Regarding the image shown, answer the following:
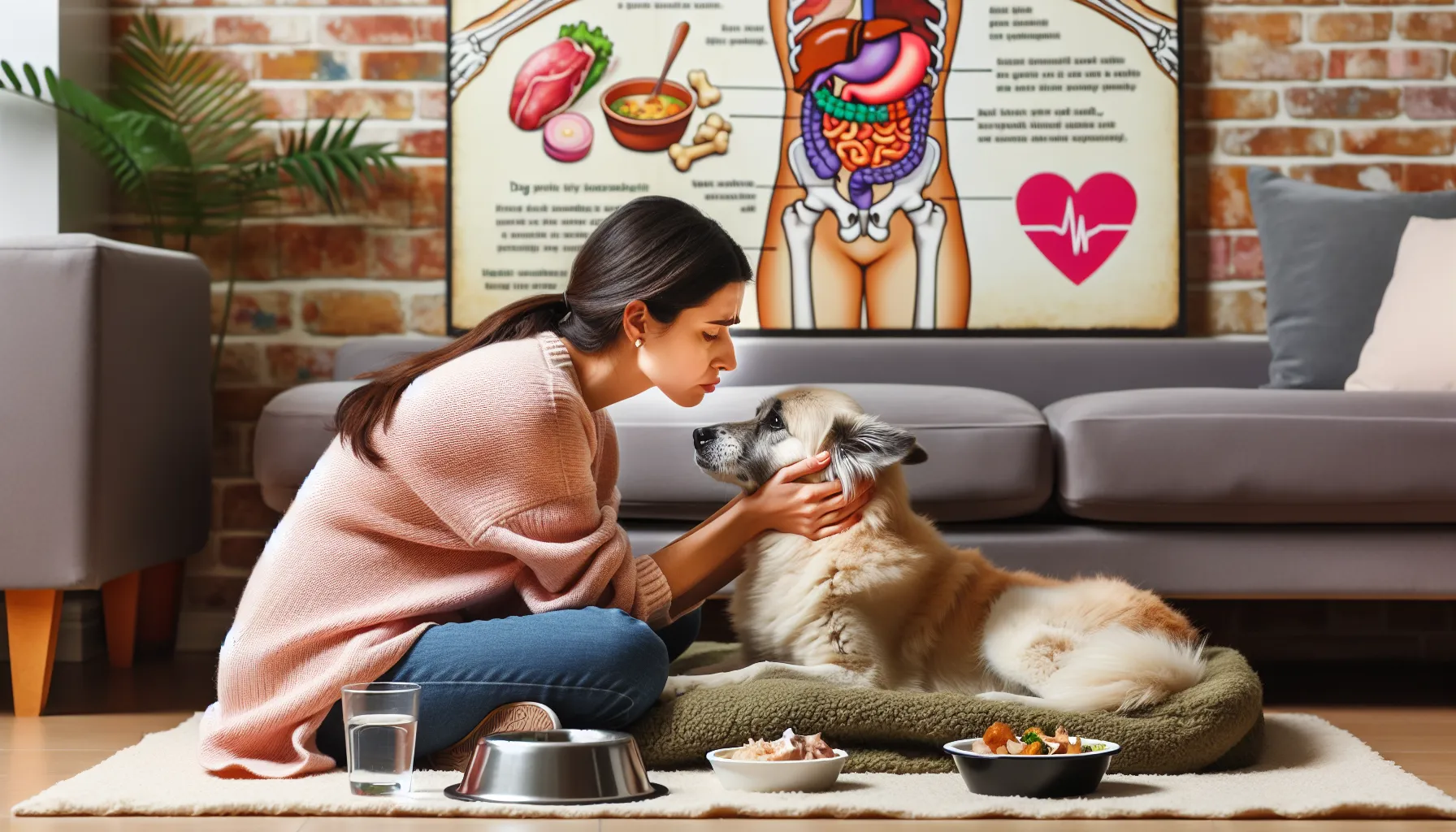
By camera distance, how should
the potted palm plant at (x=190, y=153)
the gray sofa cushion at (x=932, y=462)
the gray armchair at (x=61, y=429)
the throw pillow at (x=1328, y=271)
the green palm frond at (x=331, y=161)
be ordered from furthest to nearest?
the green palm frond at (x=331, y=161) → the potted palm plant at (x=190, y=153) → the throw pillow at (x=1328, y=271) → the gray sofa cushion at (x=932, y=462) → the gray armchair at (x=61, y=429)

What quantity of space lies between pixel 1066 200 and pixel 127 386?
2.24m

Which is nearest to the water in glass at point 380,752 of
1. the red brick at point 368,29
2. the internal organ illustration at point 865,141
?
the internal organ illustration at point 865,141

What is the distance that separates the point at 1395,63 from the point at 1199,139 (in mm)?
521

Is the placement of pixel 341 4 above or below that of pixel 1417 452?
above

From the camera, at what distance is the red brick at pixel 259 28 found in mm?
3438

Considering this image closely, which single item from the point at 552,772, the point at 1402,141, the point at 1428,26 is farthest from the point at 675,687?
the point at 1428,26

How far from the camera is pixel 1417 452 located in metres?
2.38

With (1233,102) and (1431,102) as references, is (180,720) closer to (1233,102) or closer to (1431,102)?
(1233,102)

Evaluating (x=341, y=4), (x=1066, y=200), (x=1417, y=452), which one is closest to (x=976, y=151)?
(x=1066, y=200)

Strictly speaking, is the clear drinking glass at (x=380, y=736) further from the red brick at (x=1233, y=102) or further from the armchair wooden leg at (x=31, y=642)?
the red brick at (x=1233, y=102)

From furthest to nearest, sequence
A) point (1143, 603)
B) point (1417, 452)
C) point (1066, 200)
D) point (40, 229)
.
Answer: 1. point (1066, 200)
2. point (40, 229)
3. point (1417, 452)
4. point (1143, 603)

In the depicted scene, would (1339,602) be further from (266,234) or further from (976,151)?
(266,234)

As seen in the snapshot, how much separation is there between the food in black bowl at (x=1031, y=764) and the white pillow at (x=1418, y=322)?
1.41 meters

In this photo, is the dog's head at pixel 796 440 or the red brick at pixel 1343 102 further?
the red brick at pixel 1343 102
